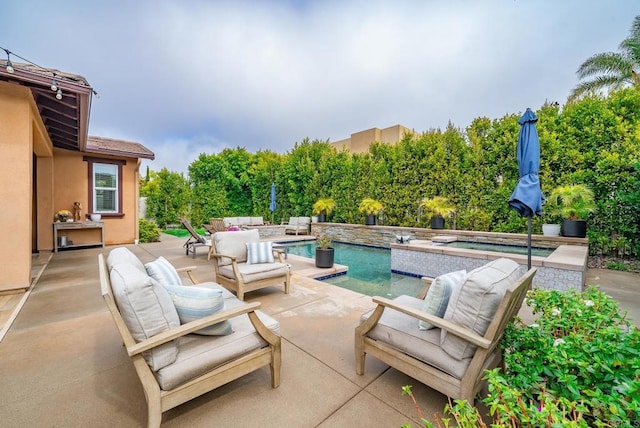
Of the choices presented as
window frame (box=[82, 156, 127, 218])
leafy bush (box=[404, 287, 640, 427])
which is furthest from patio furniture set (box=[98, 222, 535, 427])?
window frame (box=[82, 156, 127, 218])

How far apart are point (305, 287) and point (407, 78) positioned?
9499 mm

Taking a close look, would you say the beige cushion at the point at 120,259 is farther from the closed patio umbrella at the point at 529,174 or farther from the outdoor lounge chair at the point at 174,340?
the closed patio umbrella at the point at 529,174

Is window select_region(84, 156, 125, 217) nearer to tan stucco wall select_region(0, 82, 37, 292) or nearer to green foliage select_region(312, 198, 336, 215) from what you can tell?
tan stucco wall select_region(0, 82, 37, 292)

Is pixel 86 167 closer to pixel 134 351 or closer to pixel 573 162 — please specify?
pixel 134 351

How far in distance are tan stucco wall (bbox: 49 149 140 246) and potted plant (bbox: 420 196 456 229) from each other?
10.4 meters

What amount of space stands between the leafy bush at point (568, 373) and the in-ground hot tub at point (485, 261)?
2934mm

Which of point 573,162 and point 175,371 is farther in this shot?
point 573,162

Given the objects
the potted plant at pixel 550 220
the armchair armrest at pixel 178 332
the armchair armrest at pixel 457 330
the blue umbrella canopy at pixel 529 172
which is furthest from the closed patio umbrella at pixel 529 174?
the armchair armrest at pixel 178 332

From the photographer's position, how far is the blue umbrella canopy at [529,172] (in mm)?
4719

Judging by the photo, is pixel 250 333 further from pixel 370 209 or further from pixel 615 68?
pixel 615 68

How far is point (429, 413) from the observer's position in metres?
1.96

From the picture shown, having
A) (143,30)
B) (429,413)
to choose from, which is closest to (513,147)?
(429,413)

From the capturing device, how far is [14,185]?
14.5 ft

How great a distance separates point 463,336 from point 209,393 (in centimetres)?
192
